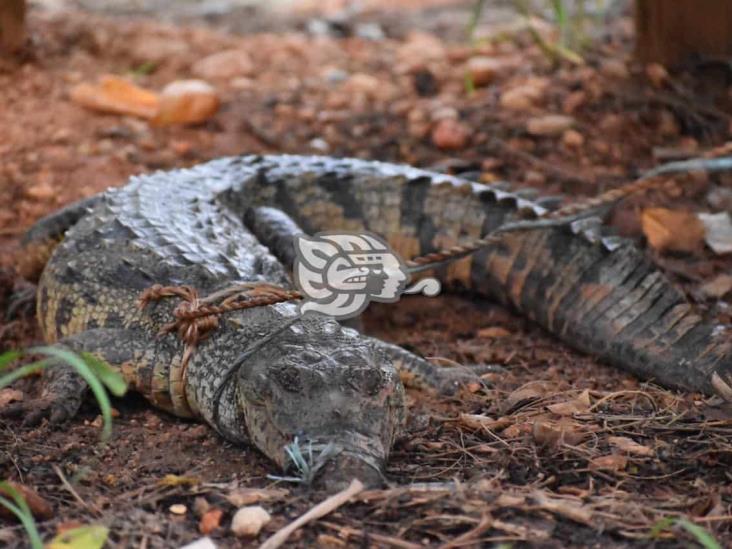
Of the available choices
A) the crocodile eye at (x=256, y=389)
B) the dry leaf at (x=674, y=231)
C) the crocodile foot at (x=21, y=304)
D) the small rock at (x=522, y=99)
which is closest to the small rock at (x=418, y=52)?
the small rock at (x=522, y=99)

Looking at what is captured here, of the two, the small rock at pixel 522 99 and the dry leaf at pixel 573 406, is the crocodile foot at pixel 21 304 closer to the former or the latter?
the dry leaf at pixel 573 406

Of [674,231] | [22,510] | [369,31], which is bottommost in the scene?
[674,231]

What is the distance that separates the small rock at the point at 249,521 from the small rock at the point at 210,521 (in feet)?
0.13

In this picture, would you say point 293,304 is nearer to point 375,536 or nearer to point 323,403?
point 323,403

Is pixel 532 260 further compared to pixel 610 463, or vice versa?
pixel 532 260

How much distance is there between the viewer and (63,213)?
14.2 ft

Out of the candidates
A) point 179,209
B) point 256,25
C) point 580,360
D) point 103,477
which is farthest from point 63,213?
point 256,25

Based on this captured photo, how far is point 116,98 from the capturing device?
5.81 meters

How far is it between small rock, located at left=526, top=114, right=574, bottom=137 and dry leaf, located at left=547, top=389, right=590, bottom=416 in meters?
2.53

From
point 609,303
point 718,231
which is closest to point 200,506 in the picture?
point 609,303

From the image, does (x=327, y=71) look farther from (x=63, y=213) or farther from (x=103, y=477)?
(x=103, y=477)

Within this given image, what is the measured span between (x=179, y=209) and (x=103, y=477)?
5.09 ft

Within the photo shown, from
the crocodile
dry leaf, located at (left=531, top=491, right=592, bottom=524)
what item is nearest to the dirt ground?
dry leaf, located at (left=531, top=491, right=592, bottom=524)

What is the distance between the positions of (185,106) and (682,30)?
2772 millimetres
